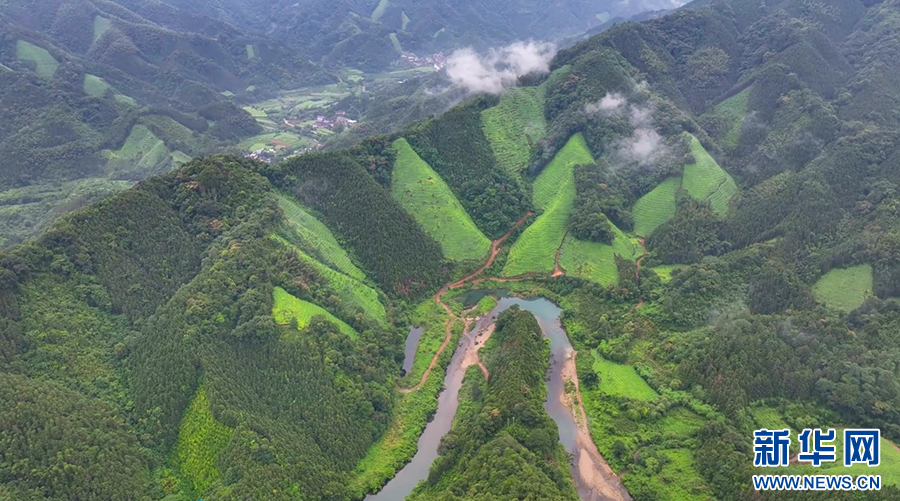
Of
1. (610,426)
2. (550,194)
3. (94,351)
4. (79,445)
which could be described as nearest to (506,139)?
(550,194)

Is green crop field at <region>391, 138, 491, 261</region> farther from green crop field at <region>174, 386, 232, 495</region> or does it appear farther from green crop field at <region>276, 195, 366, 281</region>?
A: green crop field at <region>174, 386, 232, 495</region>

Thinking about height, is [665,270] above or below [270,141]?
below

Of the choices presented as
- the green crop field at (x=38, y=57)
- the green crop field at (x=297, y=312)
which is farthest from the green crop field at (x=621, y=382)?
the green crop field at (x=38, y=57)

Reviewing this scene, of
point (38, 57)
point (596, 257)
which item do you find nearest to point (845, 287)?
point (596, 257)

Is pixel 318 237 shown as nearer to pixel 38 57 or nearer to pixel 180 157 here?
pixel 180 157

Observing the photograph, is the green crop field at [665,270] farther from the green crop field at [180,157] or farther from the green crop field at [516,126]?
the green crop field at [180,157]

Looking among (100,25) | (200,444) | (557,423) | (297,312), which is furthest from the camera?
(100,25)

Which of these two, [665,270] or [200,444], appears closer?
[200,444]
